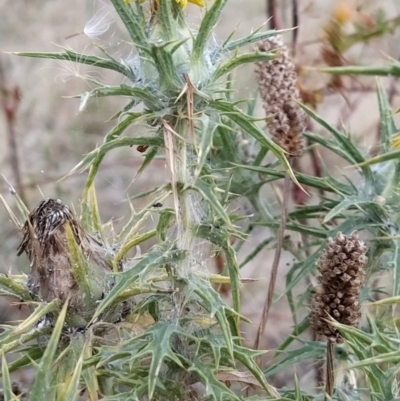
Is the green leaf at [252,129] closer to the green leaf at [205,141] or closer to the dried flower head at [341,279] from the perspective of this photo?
the green leaf at [205,141]

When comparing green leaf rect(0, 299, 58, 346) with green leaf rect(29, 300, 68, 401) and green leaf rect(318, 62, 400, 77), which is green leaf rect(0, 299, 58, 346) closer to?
green leaf rect(29, 300, 68, 401)

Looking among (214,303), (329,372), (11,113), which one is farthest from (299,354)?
(11,113)

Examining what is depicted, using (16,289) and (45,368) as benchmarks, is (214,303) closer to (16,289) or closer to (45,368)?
(45,368)

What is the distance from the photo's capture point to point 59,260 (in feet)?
3.47

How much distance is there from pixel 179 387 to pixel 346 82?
1.66 meters

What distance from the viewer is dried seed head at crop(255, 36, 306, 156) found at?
133 centimetres

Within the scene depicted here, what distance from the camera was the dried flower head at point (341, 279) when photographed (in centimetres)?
103

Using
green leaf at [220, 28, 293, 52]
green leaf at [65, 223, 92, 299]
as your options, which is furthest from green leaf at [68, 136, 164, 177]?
green leaf at [220, 28, 293, 52]

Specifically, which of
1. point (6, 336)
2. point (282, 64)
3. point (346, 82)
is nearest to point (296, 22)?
point (346, 82)

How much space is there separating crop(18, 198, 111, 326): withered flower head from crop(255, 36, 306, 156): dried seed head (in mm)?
542

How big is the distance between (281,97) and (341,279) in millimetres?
499

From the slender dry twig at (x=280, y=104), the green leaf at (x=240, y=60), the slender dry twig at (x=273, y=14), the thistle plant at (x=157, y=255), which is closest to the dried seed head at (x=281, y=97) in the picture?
the slender dry twig at (x=280, y=104)

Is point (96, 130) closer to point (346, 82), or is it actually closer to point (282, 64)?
point (346, 82)

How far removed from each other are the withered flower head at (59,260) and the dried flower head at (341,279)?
422 mm
